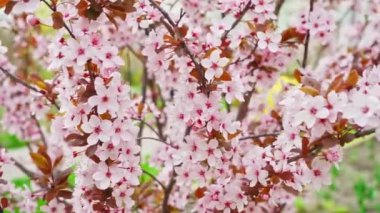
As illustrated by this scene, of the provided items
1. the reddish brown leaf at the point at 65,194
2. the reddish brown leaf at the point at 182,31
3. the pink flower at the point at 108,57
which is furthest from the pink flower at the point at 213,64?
the reddish brown leaf at the point at 65,194

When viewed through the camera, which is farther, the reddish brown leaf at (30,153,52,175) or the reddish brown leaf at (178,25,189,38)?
the reddish brown leaf at (30,153,52,175)

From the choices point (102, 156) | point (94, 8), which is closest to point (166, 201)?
point (102, 156)

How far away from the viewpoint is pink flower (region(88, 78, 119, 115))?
158cm

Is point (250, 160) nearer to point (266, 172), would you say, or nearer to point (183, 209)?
point (266, 172)

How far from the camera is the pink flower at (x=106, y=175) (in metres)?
1.69

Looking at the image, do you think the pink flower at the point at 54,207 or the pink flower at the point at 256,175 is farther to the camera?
the pink flower at the point at 54,207

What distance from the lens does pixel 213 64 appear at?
1.73 m

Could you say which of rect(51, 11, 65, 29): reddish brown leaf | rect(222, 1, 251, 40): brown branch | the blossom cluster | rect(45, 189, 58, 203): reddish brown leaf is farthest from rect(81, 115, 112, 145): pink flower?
rect(222, 1, 251, 40): brown branch

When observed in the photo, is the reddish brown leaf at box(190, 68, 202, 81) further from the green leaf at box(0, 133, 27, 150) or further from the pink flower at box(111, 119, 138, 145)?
the green leaf at box(0, 133, 27, 150)

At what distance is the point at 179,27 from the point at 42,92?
2.07ft

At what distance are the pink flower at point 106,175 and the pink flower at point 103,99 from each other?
0.18m

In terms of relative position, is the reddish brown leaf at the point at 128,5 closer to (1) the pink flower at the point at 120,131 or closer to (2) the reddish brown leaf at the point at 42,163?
(1) the pink flower at the point at 120,131

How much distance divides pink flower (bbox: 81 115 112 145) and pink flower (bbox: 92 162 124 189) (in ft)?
0.32

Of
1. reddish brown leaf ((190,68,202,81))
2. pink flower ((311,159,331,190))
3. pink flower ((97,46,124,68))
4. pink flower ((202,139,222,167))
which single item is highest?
pink flower ((97,46,124,68))
